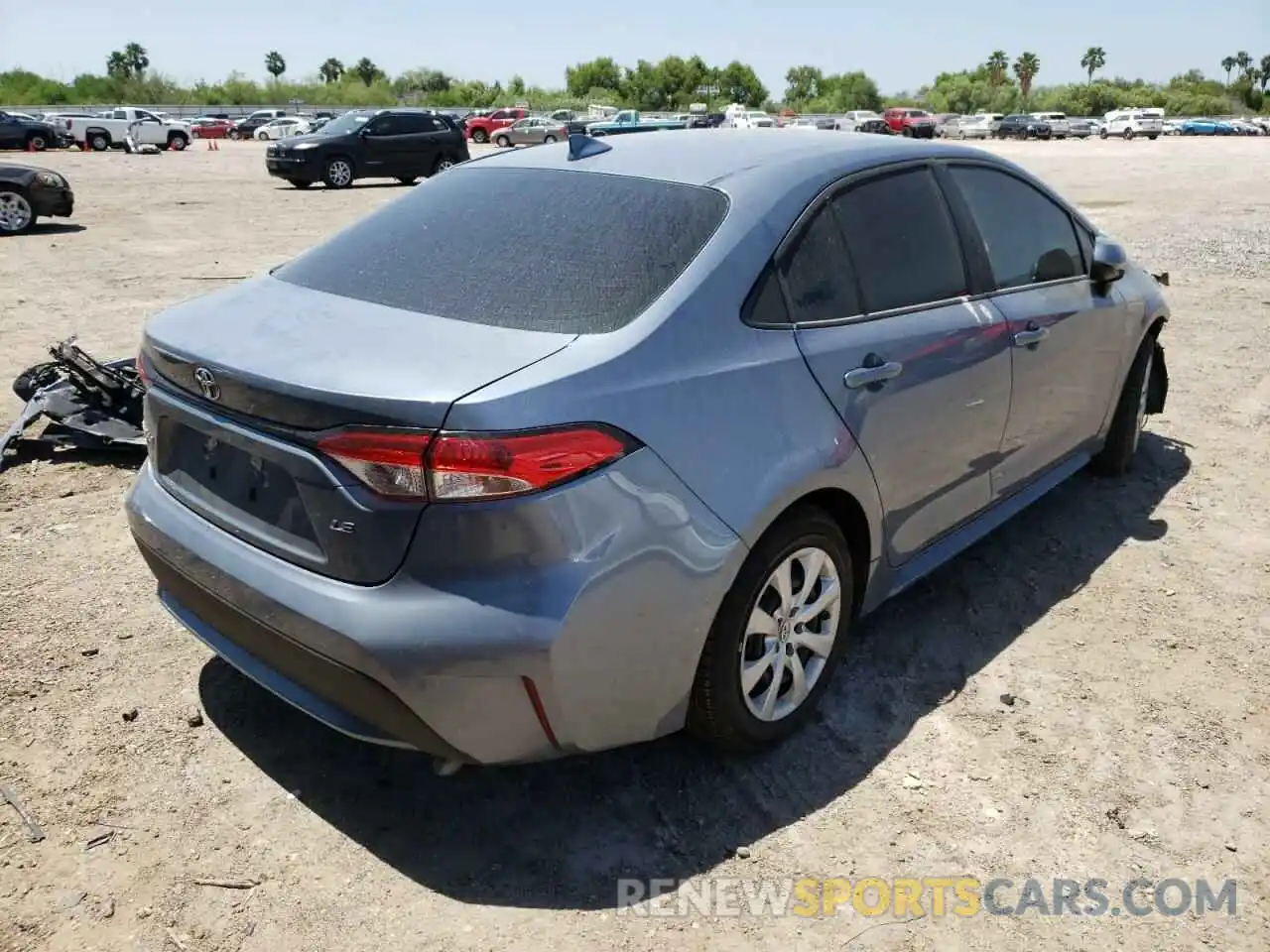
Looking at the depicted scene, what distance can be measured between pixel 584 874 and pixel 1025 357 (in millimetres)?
2428

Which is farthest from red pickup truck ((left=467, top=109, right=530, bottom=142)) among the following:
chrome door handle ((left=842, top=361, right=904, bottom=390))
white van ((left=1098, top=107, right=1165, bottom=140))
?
chrome door handle ((left=842, top=361, right=904, bottom=390))

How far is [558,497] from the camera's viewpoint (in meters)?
2.22

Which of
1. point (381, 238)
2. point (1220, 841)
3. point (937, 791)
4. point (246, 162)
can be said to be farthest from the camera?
point (246, 162)

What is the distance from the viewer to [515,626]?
7.28ft

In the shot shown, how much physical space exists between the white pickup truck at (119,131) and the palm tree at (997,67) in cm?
10695

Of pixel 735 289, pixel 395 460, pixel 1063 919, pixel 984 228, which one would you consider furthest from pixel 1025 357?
pixel 395 460

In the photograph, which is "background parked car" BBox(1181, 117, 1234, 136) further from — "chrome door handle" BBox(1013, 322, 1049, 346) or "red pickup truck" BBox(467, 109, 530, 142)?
"chrome door handle" BBox(1013, 322, 1049, 346)

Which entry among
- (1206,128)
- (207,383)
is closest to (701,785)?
(207,383)

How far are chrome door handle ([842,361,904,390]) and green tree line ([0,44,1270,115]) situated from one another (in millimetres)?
85211

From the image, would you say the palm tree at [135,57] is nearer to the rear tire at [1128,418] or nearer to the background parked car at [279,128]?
the background parked car at [279,128]

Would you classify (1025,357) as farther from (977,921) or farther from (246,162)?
(246,162)

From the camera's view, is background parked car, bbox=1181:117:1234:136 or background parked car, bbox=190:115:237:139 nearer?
background parked car, bbox=190:115:237:139

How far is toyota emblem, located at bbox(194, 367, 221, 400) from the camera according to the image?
251cm

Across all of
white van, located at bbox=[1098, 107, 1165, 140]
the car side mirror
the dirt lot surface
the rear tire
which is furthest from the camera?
white van, located at bbox=[1098, 107, 1165, 140]
